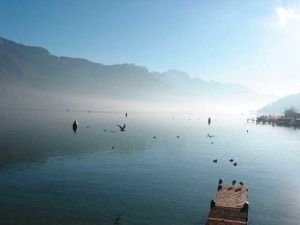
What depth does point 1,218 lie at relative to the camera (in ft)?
174

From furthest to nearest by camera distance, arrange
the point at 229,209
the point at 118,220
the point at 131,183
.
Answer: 1. the point at 131,183
2. the point at 118,220
3. the point at 229,209

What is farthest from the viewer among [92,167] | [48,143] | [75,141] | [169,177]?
[75,141]

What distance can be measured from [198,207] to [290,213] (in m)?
15.8

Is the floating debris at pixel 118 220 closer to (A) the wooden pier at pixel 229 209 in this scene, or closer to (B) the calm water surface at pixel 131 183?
(B) the calm water surface at pixel 131 183

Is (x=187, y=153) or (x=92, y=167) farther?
(x=187, y=153)

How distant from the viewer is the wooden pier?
48.1 m

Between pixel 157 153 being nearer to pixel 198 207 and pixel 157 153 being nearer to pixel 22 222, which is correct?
pixel 198 207

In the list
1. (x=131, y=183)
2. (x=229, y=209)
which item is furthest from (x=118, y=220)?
(x=131, y=183)

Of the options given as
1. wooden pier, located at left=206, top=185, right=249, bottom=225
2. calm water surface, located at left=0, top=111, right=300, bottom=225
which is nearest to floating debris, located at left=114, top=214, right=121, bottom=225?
calm water surface, located at left=0, top=111, right=300, bottom=225

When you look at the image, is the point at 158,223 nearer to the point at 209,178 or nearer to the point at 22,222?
the point at 22,222

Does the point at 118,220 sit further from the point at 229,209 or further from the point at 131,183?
the point at 131,183

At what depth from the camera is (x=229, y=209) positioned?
52.2 meters

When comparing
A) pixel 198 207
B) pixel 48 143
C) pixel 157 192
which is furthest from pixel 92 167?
pixel 48 143

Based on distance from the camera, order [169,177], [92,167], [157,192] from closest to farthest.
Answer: [157,192] → [169,177] → [92,167]
